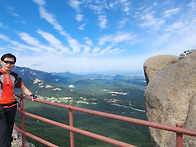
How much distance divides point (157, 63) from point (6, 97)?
11550 millimetres

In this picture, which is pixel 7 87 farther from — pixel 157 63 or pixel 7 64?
pixel 157 63

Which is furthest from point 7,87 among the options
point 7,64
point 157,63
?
point 157,63

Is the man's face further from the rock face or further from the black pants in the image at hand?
the rock face

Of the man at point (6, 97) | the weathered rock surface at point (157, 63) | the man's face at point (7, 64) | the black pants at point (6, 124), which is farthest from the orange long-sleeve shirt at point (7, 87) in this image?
the weathered rock surface at point (157, 63)

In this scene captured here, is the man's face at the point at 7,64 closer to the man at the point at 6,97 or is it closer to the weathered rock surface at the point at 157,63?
the man at the point at 6,97

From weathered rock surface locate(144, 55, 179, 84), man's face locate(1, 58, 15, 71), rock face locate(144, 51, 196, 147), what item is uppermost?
weathered rock surface locate(144, 55, 179, 84)

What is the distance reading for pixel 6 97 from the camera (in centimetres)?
420

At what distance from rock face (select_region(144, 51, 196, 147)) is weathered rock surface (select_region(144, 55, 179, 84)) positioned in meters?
2.07

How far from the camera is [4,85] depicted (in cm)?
418

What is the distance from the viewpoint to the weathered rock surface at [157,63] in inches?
490

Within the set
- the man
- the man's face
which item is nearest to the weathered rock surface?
the man

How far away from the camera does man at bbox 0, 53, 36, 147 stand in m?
4.13

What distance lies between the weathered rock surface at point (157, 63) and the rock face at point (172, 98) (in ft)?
6.78

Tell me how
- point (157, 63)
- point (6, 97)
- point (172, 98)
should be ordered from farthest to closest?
point (157, 63) < point (172, 98) < point (6, 97)
